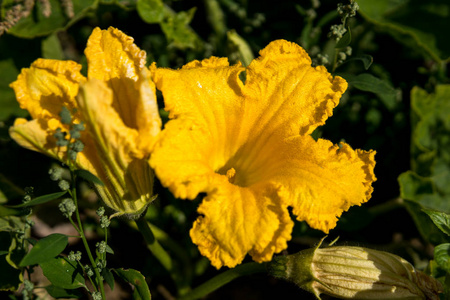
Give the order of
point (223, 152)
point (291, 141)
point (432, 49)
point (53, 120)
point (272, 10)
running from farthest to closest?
point (272, 10)
point (432, 49)
point (223, 152)
point (291, 141)
point (53, 120)

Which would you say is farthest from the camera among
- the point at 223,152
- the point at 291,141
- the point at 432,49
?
the point at 432,49

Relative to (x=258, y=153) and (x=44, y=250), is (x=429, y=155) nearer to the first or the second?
(x=258, y=153)

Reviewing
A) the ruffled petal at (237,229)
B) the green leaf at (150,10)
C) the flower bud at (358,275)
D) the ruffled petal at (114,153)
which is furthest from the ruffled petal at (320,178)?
the green leaf at (150,10)

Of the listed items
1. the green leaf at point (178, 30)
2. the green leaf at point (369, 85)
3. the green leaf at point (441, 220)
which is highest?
the green leaf at point (369, 85)

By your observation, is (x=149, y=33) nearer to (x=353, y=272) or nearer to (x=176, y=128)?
(x=176, y=128)

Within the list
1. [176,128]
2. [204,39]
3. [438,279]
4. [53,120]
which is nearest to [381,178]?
[438,279]

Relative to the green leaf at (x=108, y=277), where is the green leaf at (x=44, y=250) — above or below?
above

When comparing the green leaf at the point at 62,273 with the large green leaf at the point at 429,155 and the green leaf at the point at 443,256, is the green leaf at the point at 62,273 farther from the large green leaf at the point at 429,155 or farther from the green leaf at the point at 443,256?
the large green leaf at the point at 429,155
